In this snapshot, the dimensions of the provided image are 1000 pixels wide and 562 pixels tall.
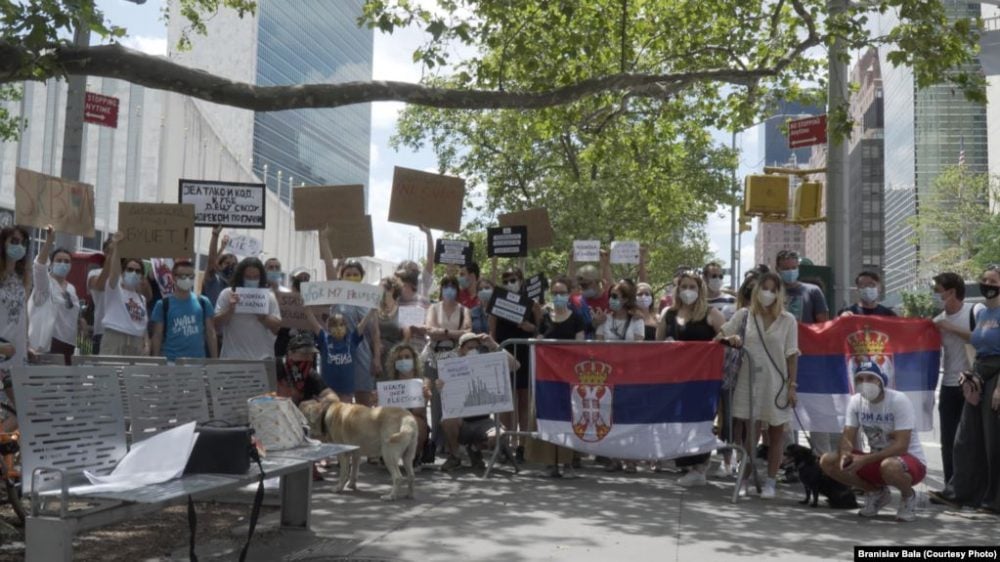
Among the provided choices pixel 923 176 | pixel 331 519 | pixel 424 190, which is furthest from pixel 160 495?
pixel 923 176

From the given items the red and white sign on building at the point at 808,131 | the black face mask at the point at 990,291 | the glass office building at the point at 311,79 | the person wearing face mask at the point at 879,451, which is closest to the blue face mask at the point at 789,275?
the black face mask at the point at 990,291

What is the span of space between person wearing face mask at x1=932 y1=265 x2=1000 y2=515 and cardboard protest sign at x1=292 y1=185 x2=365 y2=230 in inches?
263

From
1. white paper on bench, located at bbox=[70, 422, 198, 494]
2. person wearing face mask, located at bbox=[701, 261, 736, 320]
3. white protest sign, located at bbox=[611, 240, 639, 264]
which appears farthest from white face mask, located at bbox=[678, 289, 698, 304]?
white paper on bench, located at bbox=[70, 422, 198, 494]

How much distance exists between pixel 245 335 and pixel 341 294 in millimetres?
1026

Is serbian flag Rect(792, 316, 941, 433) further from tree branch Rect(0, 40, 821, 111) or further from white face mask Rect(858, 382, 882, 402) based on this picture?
tree branch Rect(0, 40, 821, 111)

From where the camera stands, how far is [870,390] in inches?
325

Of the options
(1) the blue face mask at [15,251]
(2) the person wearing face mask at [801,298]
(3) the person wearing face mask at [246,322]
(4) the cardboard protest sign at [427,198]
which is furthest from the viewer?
(4) the cardboard protest sign at [427,198]

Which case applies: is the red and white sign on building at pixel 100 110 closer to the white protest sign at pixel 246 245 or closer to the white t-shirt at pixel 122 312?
the white protest sign at pixel 246 245

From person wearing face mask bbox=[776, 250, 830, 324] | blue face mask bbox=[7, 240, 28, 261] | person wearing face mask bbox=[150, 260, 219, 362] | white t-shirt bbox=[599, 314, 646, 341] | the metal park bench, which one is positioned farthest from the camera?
white t-shirt bbox=[599, 314, 646, 341]

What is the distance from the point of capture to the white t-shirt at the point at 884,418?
8.18 meters

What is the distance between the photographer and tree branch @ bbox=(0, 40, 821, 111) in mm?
8211

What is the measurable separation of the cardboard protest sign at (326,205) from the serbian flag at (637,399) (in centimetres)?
351

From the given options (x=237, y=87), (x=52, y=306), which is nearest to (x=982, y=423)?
(x=237, y=87)

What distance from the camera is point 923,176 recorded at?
107562mm
